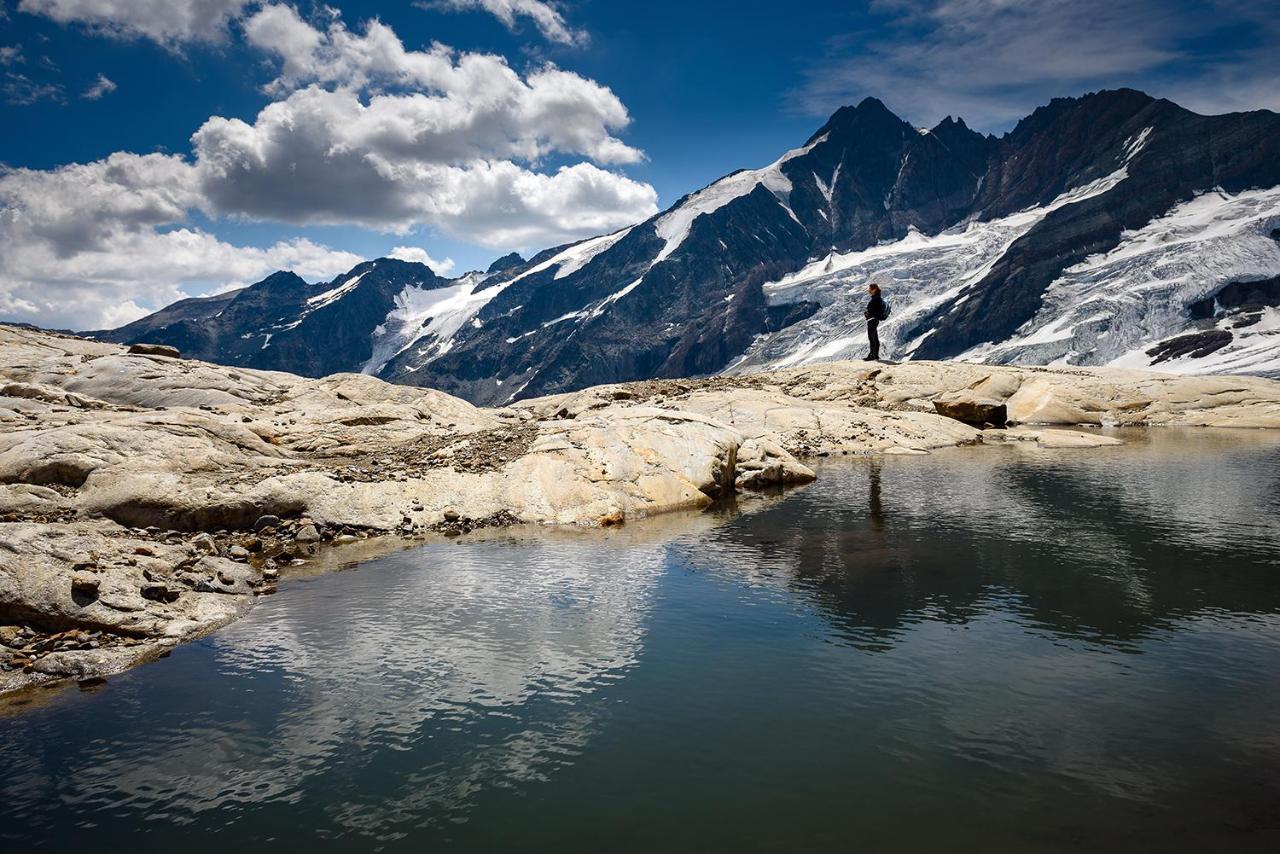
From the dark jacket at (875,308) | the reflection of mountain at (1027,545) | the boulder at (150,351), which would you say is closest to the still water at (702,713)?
the reflection of mountain at (1027,545)

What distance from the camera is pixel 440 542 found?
26.3 meters

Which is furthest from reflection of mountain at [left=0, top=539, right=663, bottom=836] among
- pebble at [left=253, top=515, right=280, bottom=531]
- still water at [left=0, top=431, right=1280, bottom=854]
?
pebble at [left=253, top=515, right=280, bottom=531]

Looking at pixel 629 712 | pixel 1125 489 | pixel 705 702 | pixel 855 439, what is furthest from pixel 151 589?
pixel 855 439

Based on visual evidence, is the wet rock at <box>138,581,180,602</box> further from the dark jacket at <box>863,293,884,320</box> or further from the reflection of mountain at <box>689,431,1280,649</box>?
the dark jacket at <box>863,293,884,320</box>

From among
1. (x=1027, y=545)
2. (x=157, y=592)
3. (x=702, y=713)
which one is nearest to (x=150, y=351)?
(x=157, y=592)

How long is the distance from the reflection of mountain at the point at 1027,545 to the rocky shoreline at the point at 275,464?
6.64 metres

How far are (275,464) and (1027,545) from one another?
2908cm

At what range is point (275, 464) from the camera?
96.0 feet

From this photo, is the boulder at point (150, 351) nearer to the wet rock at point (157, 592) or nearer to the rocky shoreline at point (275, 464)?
the rocky shoreline at point (275, 464)

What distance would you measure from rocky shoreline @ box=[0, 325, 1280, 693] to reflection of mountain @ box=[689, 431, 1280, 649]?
6643mm

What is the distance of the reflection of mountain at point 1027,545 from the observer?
18.2 m

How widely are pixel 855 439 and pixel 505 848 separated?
4389 cm

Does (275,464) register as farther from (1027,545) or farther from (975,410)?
(975,410)

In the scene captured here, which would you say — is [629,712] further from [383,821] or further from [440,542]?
[440,542]
